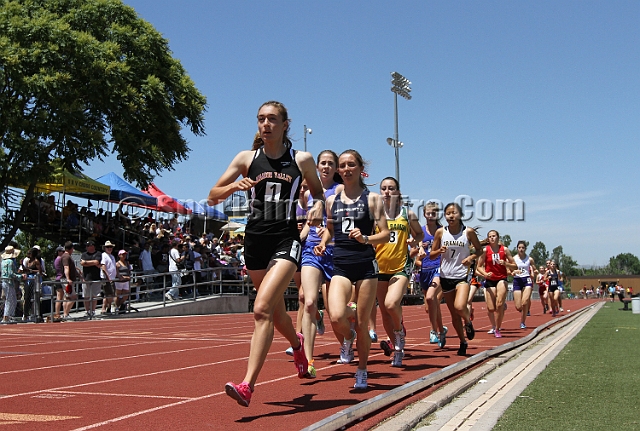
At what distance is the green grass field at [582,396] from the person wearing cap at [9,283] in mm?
13185

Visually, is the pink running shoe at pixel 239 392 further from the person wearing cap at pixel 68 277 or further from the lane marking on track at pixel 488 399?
the person wearing cap at pixel 68 277

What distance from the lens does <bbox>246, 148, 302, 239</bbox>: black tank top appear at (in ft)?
18.2

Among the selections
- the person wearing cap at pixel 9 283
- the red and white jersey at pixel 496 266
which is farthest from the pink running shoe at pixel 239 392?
the person wearing cap at pixel 9 283

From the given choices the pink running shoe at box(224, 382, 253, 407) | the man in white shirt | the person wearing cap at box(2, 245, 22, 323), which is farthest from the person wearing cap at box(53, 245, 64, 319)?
the pink running shoe at box(224, 382, 253, 407)

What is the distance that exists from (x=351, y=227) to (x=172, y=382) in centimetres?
227

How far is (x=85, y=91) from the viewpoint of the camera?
2758 cm

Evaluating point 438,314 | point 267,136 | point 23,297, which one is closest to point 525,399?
point 267,136

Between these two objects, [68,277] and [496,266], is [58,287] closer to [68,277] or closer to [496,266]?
[68,277]

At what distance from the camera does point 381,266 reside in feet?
28.2

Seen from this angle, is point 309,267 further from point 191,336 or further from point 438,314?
point 191,336

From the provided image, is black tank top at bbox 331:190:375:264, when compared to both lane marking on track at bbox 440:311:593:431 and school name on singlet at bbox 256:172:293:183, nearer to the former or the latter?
school name on singlet at bbox 256:172:293:183

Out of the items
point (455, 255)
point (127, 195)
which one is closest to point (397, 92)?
point (127, 195)

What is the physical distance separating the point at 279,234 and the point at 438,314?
18.3 feet

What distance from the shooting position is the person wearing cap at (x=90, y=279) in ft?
64.4
